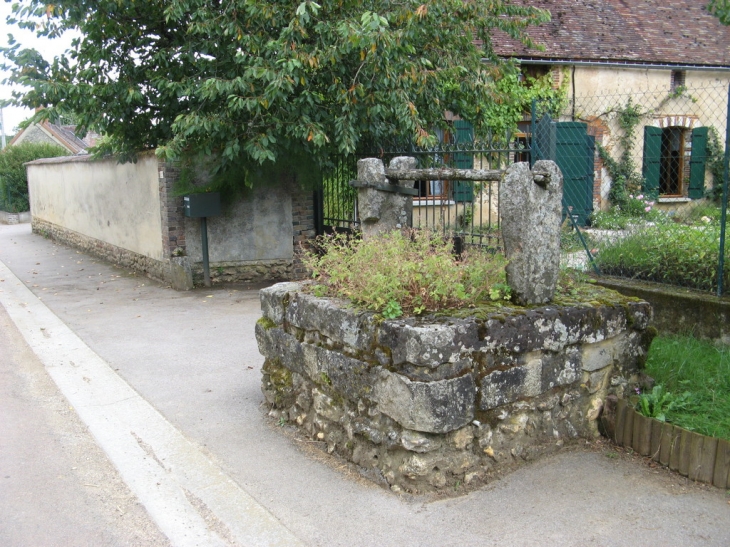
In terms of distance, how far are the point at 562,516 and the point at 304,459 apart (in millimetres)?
1617

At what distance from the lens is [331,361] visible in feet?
14.0

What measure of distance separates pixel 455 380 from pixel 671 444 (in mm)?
1405

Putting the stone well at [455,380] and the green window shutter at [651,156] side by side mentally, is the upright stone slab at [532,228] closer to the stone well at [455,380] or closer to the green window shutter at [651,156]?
the stone well at [455,380]

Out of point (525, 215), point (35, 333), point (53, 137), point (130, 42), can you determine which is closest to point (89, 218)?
point (130, 42)

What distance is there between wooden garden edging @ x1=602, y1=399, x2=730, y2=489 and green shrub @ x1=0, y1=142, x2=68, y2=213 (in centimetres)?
2601

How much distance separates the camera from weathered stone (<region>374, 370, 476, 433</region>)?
3.65 m

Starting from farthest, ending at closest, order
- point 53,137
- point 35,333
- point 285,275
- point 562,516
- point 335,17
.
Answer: point 53,137 < point 285,275 < point 335,17 < point 35,333 < point 562,516

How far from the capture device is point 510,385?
396 cm

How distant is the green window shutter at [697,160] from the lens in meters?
16.1

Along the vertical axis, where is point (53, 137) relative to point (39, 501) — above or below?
above

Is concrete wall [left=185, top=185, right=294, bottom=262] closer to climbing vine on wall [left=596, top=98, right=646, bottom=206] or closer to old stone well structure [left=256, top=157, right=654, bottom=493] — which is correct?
old stone well structure [left=256, top=157, right=654, bottom=493]

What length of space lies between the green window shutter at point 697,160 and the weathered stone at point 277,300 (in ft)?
45.4

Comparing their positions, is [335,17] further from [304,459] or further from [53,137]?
[53,137]

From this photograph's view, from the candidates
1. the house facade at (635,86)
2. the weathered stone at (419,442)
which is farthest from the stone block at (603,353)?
the house facade at (635,86)
